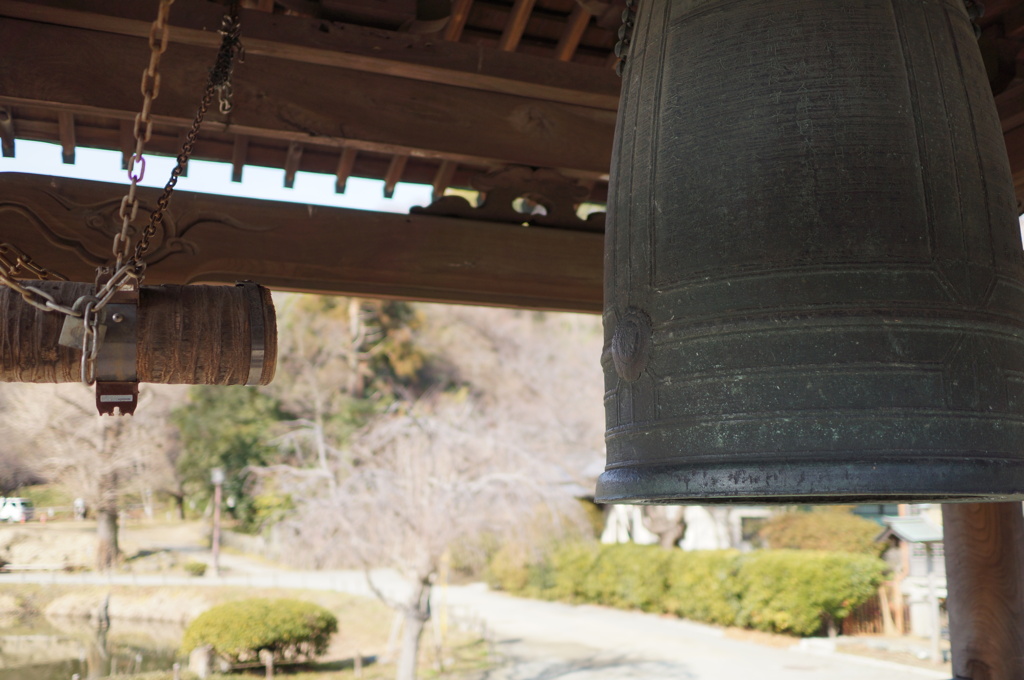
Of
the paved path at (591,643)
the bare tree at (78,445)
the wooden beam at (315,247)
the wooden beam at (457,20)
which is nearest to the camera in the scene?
the wooden beam at (315,247)

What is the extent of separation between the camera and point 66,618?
10.1m

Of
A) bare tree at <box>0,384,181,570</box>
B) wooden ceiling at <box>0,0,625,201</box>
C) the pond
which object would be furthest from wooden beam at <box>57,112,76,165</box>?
bare tree at <box>0,384,181,570</box>

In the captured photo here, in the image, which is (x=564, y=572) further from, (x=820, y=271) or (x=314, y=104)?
(x=820, y=271)

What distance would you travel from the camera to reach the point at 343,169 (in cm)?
288

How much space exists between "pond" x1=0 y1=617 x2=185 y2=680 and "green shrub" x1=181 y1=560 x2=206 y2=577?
2.10 m

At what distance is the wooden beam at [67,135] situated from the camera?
244 centimetres

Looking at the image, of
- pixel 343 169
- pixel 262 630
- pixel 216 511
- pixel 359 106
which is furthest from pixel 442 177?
pixel 216 511

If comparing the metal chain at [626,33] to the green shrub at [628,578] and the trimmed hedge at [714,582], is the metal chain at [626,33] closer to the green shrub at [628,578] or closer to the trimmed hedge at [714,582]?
the trimmed hedge at [714,582]

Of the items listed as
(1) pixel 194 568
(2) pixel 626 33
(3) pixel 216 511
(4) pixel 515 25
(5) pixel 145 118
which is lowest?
(1) pixel 194 568

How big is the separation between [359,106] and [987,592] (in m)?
2.30

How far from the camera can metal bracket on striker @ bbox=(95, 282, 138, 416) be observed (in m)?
1.31

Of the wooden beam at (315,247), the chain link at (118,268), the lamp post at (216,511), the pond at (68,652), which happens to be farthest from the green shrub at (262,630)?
the chain link at (118,268)

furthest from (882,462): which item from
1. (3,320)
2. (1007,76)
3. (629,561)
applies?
(629,561)

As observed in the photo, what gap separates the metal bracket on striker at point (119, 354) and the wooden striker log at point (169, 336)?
0.04ft
